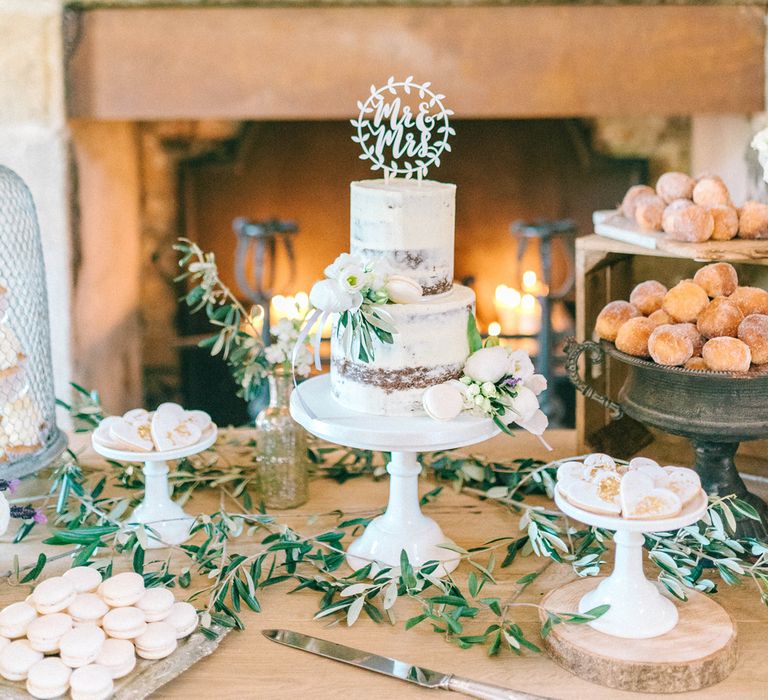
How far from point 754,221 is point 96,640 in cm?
102

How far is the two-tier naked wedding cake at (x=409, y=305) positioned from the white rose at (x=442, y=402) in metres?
0.03

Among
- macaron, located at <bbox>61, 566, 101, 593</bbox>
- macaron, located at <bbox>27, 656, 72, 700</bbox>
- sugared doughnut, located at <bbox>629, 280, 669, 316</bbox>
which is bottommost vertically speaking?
macaron, located at <bbox>27, 656, 72, 700</bbox>

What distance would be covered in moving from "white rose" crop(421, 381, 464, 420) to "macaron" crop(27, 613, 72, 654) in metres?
0.45

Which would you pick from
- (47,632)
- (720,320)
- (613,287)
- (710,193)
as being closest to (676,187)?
(710,193)

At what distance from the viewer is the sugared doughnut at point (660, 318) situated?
124 centimetres

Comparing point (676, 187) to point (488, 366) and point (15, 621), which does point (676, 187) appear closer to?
point (488, 366)

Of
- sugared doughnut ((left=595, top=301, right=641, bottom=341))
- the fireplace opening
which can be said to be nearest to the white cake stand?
sugared doughnut ((left=595, top=301, right=641, bottom=341))

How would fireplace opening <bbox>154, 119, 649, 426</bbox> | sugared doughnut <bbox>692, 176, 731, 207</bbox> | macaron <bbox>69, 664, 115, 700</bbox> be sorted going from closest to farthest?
1. macaron <bbox>69, 664, 115, 700</bbox>
2. sugared doughnut <bbox>692, 176, 731, 207</bbox>
3. fireplace opening <bbox>154, 119, 649, 426</bbox>

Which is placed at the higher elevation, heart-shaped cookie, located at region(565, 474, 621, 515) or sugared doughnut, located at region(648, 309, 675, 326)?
sugared doughnut, located at region(648, 309, 675, 326)

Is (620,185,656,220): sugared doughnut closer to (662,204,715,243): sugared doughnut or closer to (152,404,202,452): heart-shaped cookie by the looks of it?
(662,204,715,243): sugared doughnut

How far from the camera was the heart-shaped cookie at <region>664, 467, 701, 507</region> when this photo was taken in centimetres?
99

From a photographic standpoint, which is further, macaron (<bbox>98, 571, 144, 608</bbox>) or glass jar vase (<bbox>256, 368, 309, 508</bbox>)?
glass jar vase (<bbox>256, 368, 309, 508</bbox>)

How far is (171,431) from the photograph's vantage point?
4.03 feet

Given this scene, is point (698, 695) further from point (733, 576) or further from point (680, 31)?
point (680, 31)
